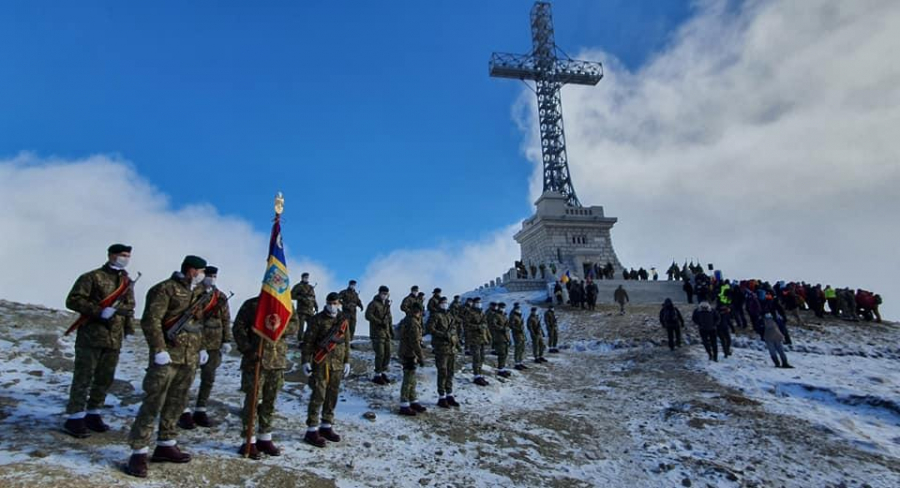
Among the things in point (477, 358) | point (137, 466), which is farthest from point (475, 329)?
point (137, 466)

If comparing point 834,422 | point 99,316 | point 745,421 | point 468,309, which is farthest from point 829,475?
point 99,316

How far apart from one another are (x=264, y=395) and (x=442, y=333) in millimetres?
4773

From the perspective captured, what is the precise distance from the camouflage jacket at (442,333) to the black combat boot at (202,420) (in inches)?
187

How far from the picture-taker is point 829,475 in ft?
24.9

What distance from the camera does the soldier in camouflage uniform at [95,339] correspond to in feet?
20.6

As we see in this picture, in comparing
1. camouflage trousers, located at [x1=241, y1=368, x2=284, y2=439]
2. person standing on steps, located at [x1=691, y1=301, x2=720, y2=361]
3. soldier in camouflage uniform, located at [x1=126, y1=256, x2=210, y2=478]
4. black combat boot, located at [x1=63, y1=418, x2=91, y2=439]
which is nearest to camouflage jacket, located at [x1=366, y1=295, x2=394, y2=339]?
camouflage trousers, located at [x1=241, y1=368, x2=284, y2=439]

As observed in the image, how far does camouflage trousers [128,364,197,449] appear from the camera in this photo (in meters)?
5.30

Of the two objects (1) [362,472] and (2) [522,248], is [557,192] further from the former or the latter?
(1) [362,472]

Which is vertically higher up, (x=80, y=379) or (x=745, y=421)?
(x=80, y=379)

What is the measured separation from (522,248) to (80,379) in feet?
160

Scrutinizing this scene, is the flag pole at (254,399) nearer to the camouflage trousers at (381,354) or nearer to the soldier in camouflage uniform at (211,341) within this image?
the soldier in camouflage uniform at (211,341)

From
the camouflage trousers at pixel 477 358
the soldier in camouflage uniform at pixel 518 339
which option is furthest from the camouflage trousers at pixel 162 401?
the soldier in camouflage uniform at pixel 518 339

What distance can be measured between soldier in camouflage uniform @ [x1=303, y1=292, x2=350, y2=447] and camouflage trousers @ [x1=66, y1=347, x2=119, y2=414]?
8.41 feet

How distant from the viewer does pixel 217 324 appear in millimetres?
7895
